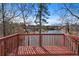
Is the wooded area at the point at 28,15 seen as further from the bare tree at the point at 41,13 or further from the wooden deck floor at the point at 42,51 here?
the wooden deck floor at the point at 42,51

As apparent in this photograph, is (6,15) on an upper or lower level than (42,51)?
upper

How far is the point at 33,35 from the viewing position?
325 centimetres

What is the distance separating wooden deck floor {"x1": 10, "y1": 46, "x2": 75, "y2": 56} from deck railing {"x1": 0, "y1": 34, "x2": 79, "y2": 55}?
0.06 meters

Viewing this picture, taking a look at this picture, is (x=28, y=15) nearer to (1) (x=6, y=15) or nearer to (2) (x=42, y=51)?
(1) (x=6, y=15)

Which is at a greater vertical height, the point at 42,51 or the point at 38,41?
the point at 38,41

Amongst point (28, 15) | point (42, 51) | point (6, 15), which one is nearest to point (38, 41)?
point (42, 51)

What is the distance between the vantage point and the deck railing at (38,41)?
3195mm

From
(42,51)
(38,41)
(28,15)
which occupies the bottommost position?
(42,51)

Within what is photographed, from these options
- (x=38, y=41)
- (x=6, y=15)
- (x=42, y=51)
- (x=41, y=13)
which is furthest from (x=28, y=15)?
(x=42, y=51)

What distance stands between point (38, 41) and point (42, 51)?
0.19 m

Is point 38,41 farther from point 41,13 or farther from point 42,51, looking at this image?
point 41,13

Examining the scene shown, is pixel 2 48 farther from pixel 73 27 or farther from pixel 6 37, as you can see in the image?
pixel 73 27

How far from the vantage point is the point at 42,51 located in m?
3.26

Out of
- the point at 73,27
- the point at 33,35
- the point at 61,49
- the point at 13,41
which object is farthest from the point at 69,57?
the point at 13,41
